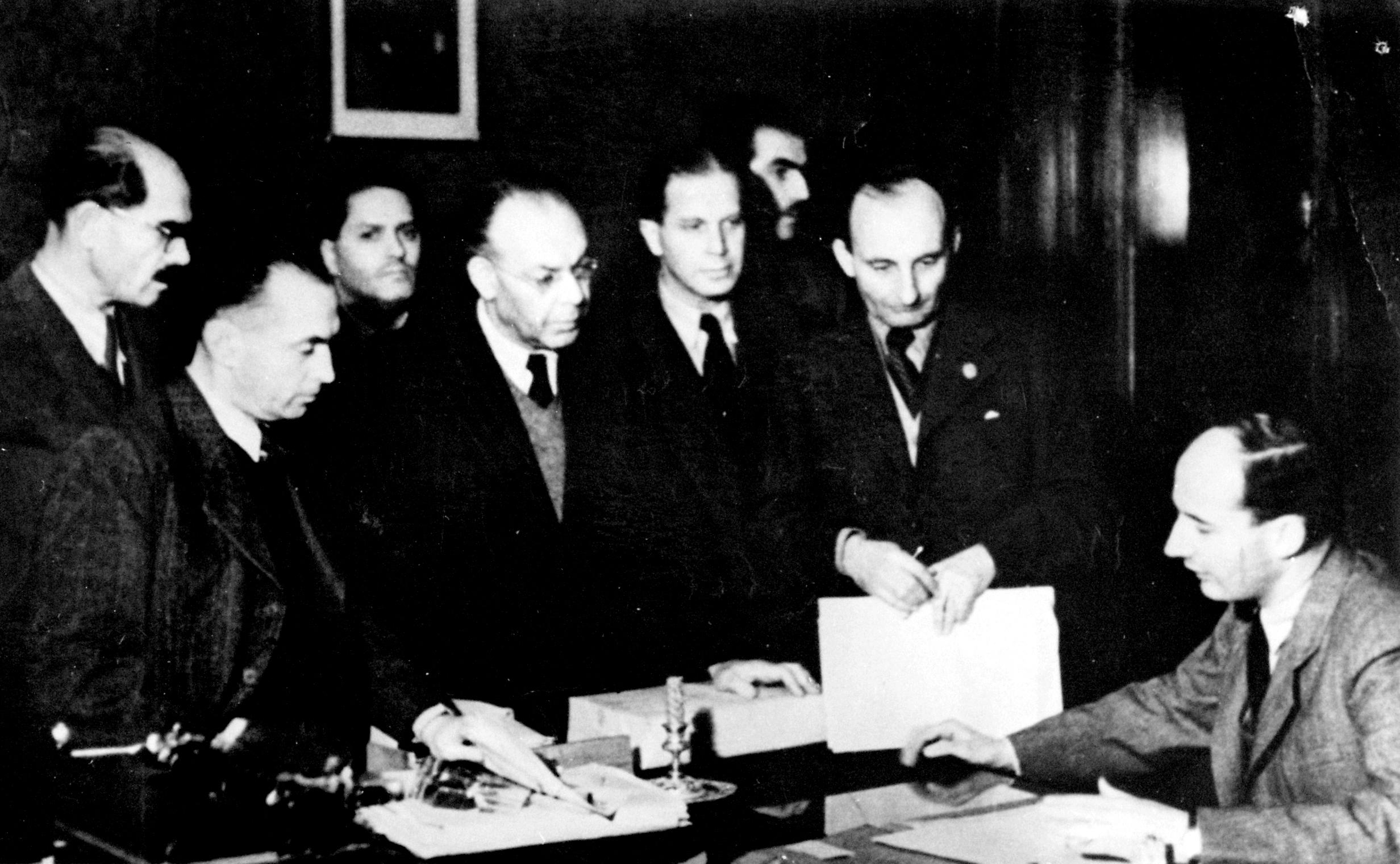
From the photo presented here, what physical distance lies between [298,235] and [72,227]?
0.36m

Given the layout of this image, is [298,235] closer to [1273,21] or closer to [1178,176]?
[1178,176]

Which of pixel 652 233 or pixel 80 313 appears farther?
pixel 652 233

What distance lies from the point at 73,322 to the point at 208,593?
1.62 ft

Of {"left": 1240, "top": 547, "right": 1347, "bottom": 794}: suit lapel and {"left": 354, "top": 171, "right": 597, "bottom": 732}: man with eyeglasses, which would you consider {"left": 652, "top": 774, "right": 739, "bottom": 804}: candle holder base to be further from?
{"left": 1240, "top": 547, "right": 1347, "bottom": 794}: suit lapel

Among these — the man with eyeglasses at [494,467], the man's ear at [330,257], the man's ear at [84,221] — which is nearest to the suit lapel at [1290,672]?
the man with eyeglasses at [494,467]

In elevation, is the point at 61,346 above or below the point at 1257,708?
above

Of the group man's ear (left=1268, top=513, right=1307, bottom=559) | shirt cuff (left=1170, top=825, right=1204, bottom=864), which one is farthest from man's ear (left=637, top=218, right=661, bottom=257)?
shirt cuff (left=1170, top=825, right=1204, bottom=864)

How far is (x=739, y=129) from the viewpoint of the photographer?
2.82 m

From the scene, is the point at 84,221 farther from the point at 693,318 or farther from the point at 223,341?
the point at 693,318

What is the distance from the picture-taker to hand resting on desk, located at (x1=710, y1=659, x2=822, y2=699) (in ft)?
9.20

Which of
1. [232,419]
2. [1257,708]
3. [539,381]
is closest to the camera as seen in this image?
[232,419]

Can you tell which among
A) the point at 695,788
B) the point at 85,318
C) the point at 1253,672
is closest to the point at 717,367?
the point at 695,788

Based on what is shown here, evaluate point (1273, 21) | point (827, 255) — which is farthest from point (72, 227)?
point (1273, 21)

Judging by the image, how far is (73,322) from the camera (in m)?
2.35
